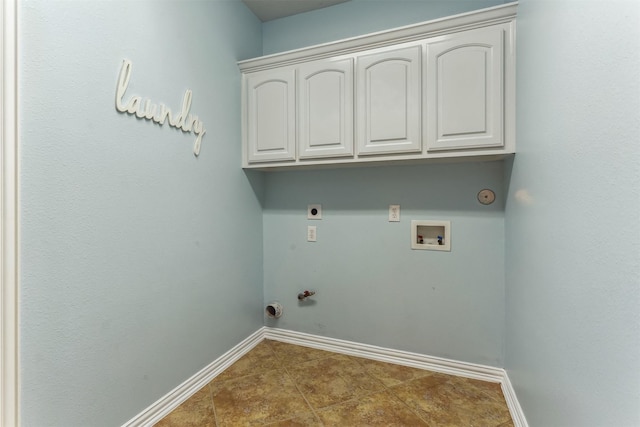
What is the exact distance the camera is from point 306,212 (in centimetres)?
234

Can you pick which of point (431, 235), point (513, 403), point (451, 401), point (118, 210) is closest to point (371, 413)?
point (451, 401)

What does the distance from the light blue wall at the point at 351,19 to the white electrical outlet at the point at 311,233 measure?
1455 mm

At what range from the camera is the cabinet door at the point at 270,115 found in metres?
2.05

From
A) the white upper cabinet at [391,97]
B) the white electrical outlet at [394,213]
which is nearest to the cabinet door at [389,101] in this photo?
the white upper cabinet at [391,97]

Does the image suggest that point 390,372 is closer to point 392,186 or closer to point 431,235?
point 431,235

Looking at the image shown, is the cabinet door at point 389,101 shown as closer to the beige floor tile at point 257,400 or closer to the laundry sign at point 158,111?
the laundry sign at point 158,111

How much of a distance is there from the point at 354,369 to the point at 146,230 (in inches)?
61.6

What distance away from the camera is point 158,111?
4.93ft

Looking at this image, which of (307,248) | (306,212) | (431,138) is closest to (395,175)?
(431,138)

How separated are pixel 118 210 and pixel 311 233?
132 cm

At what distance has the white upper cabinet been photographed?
1.58 metres

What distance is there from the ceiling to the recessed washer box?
178 centimetres

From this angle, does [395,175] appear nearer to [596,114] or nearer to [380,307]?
[380,307]

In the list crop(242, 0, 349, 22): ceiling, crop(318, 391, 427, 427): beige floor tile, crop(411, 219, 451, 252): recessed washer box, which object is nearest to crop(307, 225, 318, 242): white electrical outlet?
crop(411, 219, 451, 252): recessed washer box
